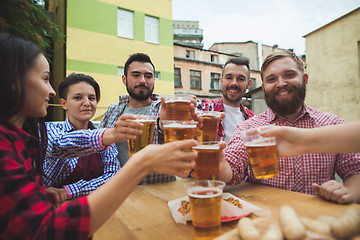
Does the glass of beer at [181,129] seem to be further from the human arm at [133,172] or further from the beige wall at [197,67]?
the beige wall at [197,67]

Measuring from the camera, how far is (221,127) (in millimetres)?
3271

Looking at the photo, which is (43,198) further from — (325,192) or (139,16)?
(139,16)

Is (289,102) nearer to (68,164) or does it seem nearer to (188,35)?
(68,164)

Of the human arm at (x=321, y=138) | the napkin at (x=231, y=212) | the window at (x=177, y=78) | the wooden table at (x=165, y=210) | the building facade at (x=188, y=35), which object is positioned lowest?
the wooden table at (x=165, y=210)

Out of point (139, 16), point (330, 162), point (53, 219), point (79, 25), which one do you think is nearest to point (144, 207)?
point (53, 219)

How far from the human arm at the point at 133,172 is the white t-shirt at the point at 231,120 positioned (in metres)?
2.47

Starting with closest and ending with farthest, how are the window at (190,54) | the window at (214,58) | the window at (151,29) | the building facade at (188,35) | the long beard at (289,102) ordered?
1. the long beard at (289,102)
2. the window at (151,29)
3. the window at (190,54)
4. the window at (214,58)
5. the building facade at (188,35)

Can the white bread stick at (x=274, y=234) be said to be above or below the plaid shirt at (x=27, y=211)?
below

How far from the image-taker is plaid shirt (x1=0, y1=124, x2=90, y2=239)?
774 millimetres

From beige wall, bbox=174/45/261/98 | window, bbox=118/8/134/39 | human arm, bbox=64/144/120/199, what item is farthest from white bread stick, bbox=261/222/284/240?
beige wall, bbox=174/45/261/98

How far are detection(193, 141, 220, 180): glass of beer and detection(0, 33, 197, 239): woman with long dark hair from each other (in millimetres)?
182

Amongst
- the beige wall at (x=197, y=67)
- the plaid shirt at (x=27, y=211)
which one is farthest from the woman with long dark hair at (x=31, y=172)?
the beige wall at (x=197, y=67)

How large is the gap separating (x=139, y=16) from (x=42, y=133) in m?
14.0

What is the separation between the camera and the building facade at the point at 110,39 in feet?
37.9
